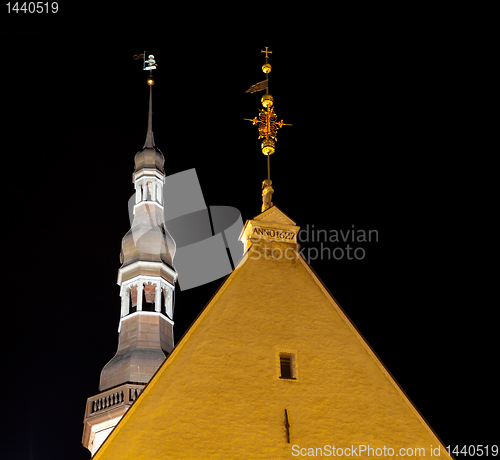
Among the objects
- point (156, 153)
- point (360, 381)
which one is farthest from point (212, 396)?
point (156, 153)

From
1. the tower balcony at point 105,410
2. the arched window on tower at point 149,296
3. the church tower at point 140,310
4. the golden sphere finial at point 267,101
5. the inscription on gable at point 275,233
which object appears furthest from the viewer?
the arched window on tower at point 149,296

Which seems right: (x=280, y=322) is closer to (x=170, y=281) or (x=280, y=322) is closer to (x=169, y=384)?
(x=169, y=384)

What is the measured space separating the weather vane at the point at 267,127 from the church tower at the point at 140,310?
9.67m

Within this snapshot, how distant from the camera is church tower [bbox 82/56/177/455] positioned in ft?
84.5

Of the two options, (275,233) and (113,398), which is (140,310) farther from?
(275,233)

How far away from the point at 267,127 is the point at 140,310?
40.3ft

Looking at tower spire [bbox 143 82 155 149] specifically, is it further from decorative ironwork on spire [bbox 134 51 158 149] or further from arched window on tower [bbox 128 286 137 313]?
arched window on tower [bbox 128 286 137 313]

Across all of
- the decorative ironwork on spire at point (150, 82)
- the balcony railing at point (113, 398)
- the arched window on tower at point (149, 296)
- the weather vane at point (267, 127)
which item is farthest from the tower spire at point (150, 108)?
the weather vane at point (267, 127)

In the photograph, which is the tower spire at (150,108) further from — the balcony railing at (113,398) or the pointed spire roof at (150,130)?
the balcony railing at (113,398)

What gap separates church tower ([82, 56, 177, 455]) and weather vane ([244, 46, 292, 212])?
31.7 ft

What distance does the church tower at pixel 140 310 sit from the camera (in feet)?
84.5

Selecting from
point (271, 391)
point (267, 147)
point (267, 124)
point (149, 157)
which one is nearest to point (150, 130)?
point (149, 157)

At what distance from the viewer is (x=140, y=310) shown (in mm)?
28219

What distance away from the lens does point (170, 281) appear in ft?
96.1
